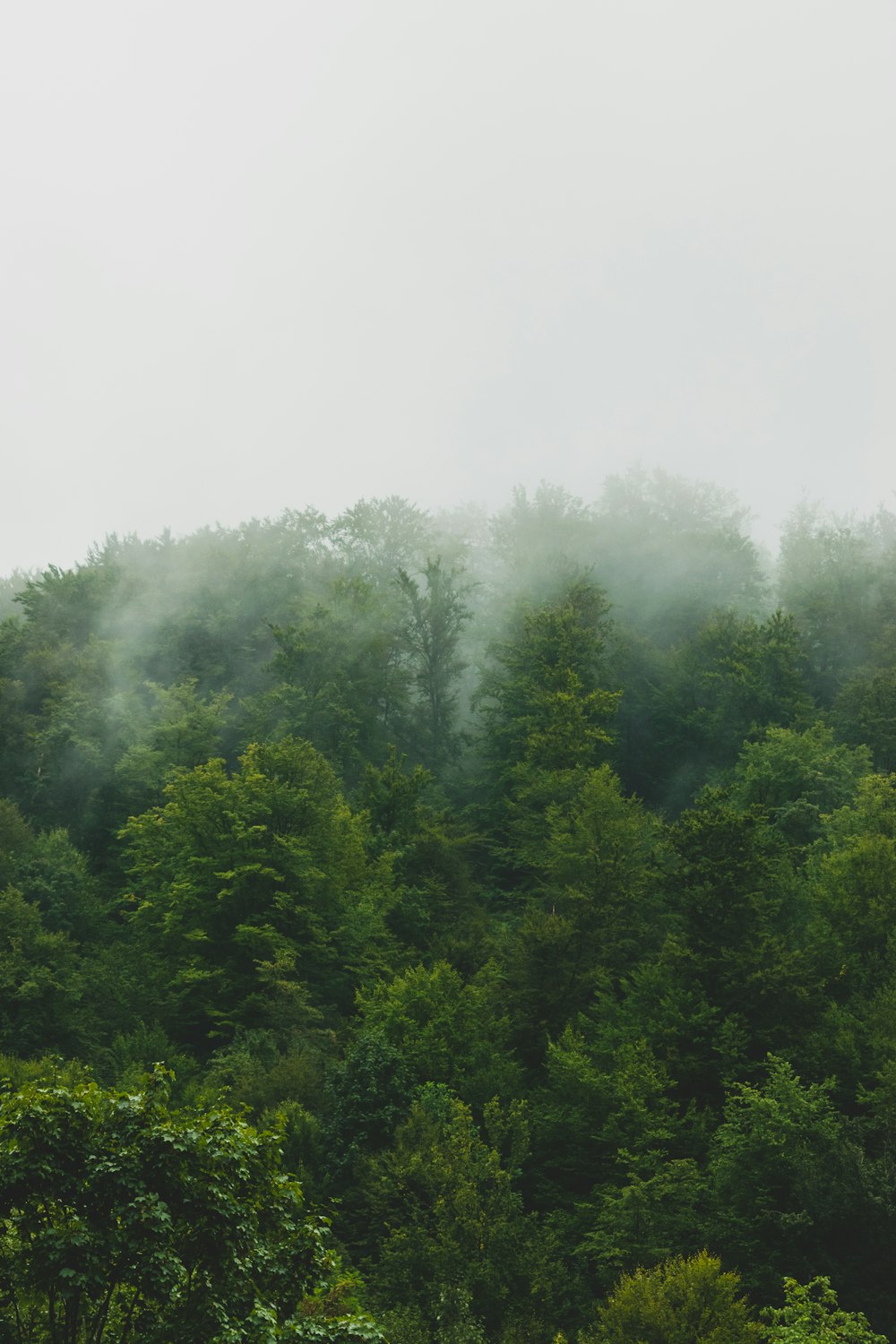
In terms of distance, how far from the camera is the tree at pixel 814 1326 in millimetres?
19922

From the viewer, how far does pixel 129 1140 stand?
484 inches

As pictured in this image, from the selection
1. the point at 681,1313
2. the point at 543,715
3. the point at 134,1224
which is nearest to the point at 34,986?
the point at 681,1313

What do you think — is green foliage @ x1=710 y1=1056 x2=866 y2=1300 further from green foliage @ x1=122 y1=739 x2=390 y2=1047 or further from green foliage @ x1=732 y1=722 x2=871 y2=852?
green foliage @ x1=732 y1=722 x2=871 y2=852

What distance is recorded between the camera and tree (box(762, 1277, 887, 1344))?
19922 mm

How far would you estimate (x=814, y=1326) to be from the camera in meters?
21.4

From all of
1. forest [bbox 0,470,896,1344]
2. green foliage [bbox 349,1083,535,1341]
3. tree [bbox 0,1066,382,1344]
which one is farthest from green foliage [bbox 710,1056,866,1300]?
tree [bbox 0,1066,382,1344]

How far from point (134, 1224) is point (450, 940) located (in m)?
31.4

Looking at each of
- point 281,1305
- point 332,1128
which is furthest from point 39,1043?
point 281,1305

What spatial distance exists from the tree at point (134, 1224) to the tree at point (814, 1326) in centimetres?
1047

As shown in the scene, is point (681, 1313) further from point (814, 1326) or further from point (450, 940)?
point (450, 940)

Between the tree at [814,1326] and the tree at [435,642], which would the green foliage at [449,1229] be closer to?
the tree at [814,1326]

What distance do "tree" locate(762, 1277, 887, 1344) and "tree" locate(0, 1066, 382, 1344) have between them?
34.4 ft

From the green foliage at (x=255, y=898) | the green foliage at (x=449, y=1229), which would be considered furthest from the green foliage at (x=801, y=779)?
the green foliage at (x=449, y=1229)

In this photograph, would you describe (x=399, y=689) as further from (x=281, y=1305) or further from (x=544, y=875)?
(x=281, y=1305)
